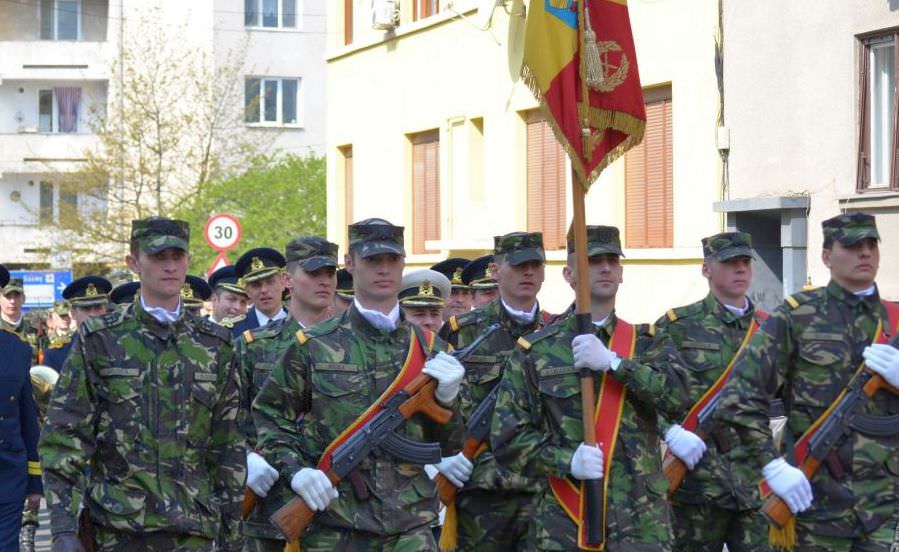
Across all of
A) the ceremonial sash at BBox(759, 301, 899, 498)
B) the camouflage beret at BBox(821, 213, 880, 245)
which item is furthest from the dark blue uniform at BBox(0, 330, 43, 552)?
the camouflage beret at BBox(821, 213, 880, 245)

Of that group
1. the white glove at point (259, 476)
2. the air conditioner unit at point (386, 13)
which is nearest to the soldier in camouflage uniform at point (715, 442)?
the white glove at point (259, 476)

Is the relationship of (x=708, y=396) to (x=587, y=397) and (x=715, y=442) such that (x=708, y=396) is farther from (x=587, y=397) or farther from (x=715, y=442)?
(x=587, y=397)

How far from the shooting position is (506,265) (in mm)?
9047

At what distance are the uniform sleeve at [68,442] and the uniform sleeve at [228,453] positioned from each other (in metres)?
0.57

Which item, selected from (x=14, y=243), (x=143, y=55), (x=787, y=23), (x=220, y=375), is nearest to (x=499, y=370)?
(x=220, y=375)

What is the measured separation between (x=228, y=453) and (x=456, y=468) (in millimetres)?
1572

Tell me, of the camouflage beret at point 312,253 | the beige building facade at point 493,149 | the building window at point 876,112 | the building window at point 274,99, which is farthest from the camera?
the building window at point 274,99

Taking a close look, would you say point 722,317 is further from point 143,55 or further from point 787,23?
point 143,55

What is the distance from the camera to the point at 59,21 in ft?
182

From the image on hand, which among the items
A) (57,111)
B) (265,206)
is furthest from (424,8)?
(57,111)

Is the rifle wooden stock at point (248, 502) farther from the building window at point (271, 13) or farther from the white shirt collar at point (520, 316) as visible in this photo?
the building window at point (271, 13)

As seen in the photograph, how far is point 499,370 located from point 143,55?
36.8 meters

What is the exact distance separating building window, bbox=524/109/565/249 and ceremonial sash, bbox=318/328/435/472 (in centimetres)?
1580

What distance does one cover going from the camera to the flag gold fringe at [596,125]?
791 centimetres
